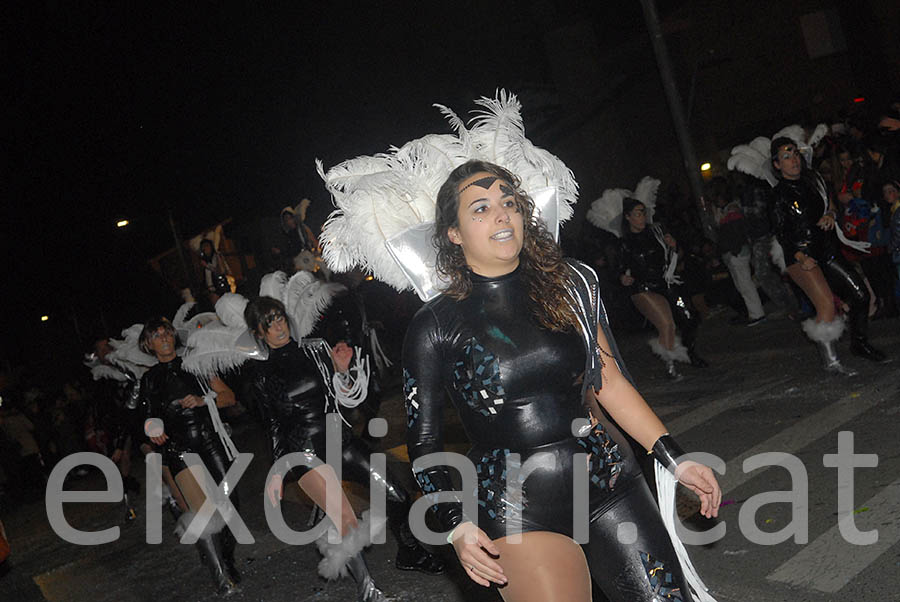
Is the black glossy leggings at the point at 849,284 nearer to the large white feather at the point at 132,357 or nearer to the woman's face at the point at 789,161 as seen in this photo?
the woman's face at the point at 789,161

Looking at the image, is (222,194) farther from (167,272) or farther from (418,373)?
(418,373)

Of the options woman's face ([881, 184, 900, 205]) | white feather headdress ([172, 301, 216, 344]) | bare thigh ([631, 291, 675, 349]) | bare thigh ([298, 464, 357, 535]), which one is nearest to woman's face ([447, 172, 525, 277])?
bare thigh ([298, 464, 357, 535])

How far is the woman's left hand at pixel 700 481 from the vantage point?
2732mm

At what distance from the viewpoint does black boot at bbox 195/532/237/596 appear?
20.1 ft

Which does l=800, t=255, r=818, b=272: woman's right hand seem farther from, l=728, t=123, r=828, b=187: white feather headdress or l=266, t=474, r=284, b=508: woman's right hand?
l=266, t=474, r=284, b=508: woman's right hand

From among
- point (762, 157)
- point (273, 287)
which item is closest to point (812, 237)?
point (762, 157)

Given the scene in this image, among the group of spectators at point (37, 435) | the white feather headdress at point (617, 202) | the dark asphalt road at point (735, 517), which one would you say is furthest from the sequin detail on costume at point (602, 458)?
the group of spectators at point (37, 435)

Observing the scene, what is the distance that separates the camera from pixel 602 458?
277 cm

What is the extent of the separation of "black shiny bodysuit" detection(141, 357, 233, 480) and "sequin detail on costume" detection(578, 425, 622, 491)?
443cm

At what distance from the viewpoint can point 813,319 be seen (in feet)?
24.0

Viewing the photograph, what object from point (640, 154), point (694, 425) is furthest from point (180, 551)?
point (640, 154)

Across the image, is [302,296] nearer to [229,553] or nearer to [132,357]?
[229,553]

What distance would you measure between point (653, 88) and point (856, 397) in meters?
19.0

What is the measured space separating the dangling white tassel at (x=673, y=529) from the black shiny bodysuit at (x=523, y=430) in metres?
0.09
